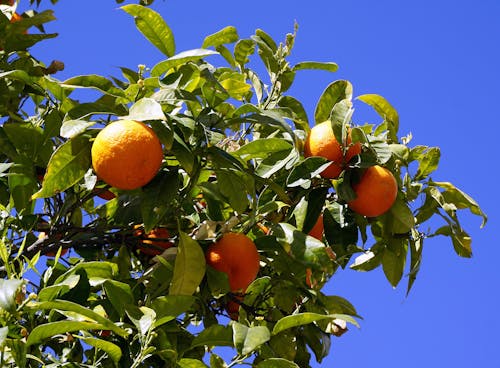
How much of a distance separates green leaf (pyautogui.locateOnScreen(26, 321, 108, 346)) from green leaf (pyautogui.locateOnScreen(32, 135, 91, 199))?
32 centimetres

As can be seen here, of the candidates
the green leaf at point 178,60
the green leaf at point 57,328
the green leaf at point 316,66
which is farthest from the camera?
the green leaf at point 316,66

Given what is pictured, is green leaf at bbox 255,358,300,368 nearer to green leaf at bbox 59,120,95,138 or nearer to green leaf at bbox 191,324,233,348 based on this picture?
green leaf at bbox 191,324,233,348

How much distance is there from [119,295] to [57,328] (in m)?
0.23

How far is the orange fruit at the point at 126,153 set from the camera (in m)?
1.75

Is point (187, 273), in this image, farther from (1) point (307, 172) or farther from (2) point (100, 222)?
(2) point (100, 222)

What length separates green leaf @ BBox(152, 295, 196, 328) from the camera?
1.81 m

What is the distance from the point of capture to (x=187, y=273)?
1868mm

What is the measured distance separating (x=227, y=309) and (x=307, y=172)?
0.49 m

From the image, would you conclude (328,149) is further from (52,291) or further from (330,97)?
(52,291)

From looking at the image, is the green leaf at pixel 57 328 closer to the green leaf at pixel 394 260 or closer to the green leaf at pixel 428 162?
the green leaf at pixel 394 260

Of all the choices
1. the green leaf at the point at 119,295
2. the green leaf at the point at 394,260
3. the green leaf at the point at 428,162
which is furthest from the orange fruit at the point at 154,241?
the green leaf at the point at 428,162

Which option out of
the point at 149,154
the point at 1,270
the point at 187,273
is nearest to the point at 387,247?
the point at 187,273

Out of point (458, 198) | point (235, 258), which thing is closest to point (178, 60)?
point (235, 258)

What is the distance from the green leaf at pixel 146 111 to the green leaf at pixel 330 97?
0.56 m
